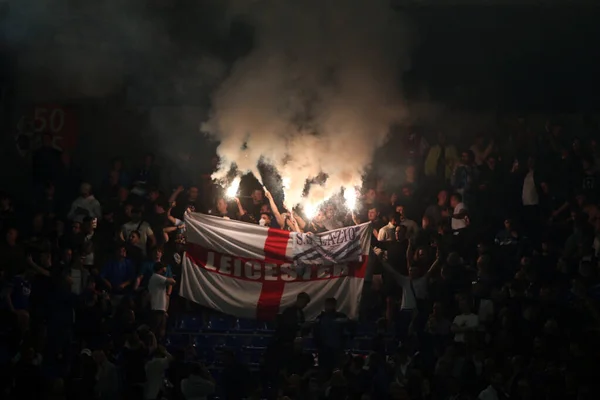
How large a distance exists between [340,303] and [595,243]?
3348mm

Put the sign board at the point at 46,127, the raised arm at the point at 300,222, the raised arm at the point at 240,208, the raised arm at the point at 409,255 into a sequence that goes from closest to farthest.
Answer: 1. the raised arm at the point at 409,255
2. the raised arm at the point at 300,222
3. the raised arm at the point at 240,208
4. the sign board at the point at 46,127

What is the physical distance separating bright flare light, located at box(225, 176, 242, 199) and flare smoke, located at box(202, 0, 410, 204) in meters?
0.45

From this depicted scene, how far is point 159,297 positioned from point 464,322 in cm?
362

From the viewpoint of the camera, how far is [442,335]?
10773 mm

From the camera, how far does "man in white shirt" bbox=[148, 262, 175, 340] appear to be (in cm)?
1136

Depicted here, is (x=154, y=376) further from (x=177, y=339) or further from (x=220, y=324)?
(x=220, y=324)

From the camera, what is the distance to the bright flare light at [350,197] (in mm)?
13289

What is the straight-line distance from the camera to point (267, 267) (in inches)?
481

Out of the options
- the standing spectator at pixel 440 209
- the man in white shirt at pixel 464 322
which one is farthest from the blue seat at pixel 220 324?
the standing spectator at pixel 440 209

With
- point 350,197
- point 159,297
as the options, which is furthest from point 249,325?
point 350,197

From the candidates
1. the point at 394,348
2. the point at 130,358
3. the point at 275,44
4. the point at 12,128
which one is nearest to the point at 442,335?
the point at 394,348

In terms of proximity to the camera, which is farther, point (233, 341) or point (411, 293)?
point (233, 341)

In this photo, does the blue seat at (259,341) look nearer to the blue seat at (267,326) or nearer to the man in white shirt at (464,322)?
the blue seat at (267,326)

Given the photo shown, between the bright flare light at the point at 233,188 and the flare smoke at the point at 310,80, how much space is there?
0.45 meters
